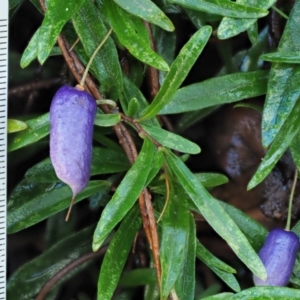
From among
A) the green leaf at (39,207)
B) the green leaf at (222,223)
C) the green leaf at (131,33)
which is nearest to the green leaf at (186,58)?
the green leaf at (131,33)

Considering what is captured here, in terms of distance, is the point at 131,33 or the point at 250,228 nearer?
the point at 131,33

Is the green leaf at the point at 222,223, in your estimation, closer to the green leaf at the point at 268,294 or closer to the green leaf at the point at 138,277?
the green leaf at the point at 268,294

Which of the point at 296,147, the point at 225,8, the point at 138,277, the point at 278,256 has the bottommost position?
the point at 138,277

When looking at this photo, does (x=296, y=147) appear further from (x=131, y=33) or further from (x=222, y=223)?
(x=131, y=33)

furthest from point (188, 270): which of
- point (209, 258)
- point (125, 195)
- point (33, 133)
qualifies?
point (33, 133)

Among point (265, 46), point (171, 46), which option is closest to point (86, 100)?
point (171, 46)

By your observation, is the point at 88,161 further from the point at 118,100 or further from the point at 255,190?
the point at 255,190

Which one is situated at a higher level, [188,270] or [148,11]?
[148,11]
